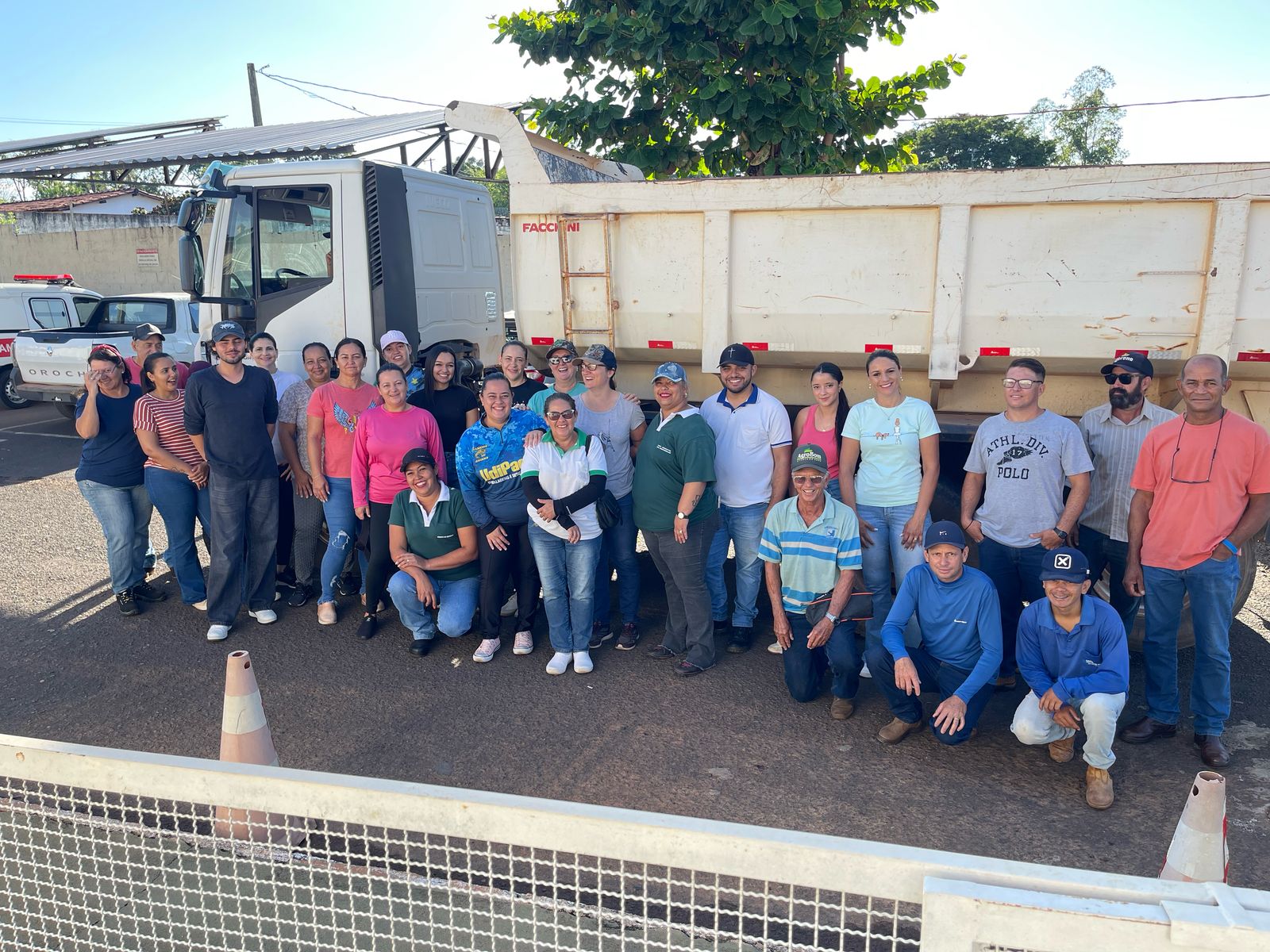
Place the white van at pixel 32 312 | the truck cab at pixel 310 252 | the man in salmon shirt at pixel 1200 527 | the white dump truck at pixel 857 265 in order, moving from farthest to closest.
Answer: the white van at pixel 32 312, the truck cab at pixel 310 252, the white dump truck at pixel 857 265, the man in salmon shirt at pixel 1200 527

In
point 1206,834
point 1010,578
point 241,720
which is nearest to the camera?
point 1206,834

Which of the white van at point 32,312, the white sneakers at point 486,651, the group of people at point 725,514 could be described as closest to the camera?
the group of people at point 725,514

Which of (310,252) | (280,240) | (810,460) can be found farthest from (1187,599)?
(280,240)

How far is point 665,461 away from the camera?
5.05 meters

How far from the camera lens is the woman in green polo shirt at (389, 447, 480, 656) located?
548 centimetres

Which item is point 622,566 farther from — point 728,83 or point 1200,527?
point 728,83

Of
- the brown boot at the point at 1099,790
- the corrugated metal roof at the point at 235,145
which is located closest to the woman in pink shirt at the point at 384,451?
the brown boot at the point at 1099,790

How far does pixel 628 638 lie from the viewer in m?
5.60

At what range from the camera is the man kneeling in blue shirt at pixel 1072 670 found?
390cm

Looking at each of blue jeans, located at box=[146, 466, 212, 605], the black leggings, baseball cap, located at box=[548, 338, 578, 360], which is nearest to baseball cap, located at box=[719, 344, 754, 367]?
baseball cap, located at box=[548, 338, 578, 360]

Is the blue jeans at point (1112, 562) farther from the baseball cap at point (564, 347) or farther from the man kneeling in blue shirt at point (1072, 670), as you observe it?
the baseball cap at point (564, 347)

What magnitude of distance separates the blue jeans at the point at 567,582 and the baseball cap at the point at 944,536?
74.2 inches

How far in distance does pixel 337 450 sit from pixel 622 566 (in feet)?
6.72

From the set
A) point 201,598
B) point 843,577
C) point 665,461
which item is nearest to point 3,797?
point 201,598
